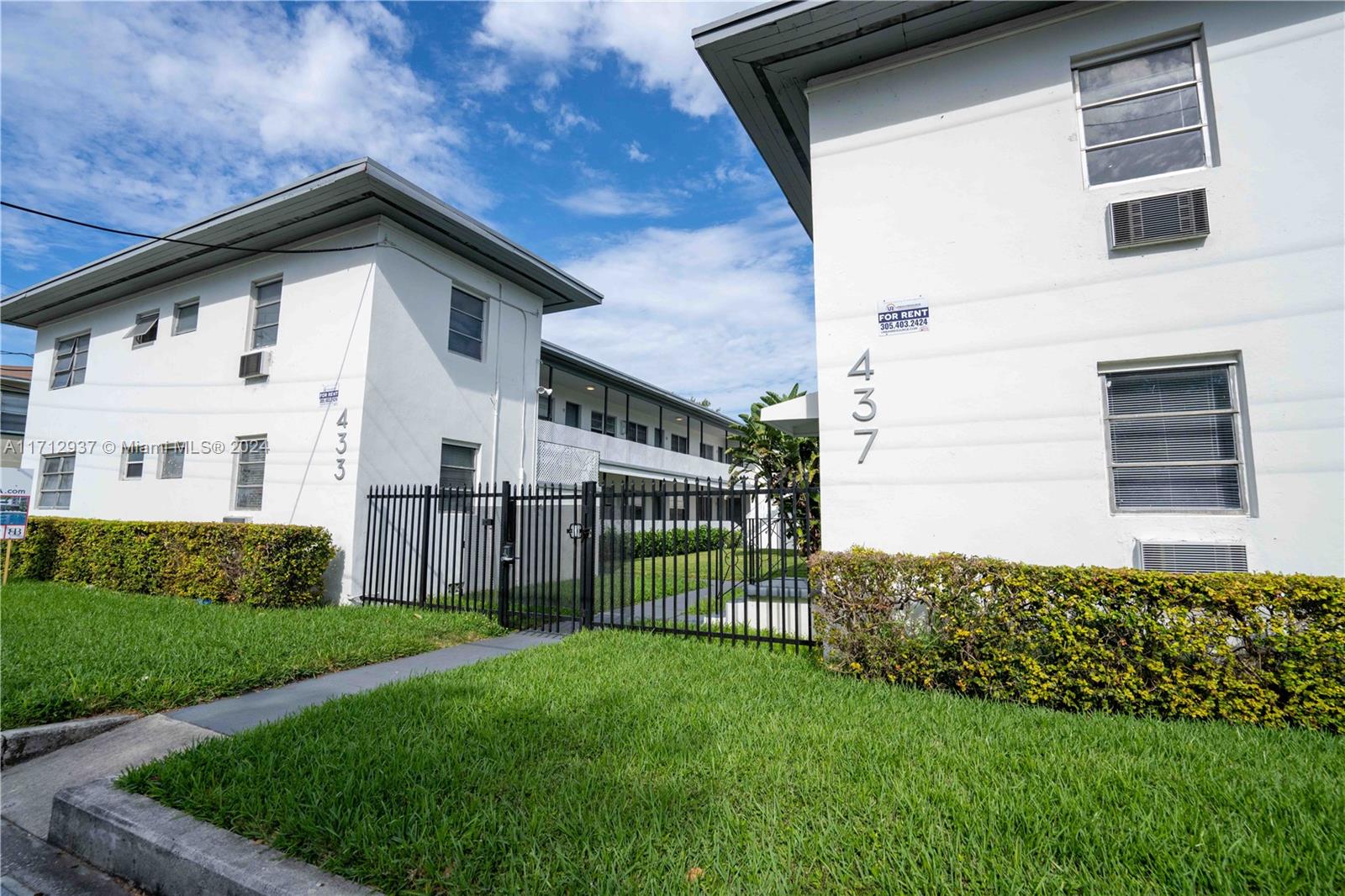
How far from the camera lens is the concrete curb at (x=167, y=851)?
2373 mm

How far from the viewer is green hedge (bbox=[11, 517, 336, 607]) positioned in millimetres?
8336

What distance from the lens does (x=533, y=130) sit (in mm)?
8906

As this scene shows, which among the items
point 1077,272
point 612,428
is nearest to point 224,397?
point 1077,272

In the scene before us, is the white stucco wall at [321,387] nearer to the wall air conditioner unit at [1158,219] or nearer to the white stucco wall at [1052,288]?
the white stucco wall at [1052,288]

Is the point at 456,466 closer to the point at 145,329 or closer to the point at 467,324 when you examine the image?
the point at 467,324

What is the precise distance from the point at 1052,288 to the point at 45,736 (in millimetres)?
8589

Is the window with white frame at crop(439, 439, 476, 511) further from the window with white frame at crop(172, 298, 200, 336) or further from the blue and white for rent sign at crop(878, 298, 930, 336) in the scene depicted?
the blue and white for rent sign at crop(878, 298, 930, 336)

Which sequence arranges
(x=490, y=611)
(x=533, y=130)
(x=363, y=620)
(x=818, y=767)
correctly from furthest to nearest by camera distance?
(x=533, y=130) < (x=490, y=611) < (x=363, y=620) < (x=818, y=767)

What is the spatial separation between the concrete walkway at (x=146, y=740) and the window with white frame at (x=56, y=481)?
42.3 ft

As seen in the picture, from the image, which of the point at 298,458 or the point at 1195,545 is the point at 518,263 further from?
the point at 1195,545

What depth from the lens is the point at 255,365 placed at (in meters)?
10.1

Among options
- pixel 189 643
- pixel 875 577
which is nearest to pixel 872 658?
pixel 875 577

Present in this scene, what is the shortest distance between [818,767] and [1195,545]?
4.07 m

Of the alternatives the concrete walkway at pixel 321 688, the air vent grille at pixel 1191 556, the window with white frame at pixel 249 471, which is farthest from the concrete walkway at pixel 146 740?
the air vent grille at pixel 1191 556
